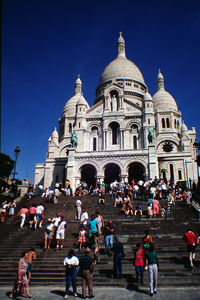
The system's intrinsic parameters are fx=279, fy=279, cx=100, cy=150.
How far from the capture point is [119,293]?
8.77 metres

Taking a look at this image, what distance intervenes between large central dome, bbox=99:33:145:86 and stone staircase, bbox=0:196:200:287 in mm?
37255

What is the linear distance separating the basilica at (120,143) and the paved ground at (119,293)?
73.6 feet

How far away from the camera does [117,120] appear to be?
128 feet

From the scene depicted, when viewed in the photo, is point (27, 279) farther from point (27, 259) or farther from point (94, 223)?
point (94, 223)

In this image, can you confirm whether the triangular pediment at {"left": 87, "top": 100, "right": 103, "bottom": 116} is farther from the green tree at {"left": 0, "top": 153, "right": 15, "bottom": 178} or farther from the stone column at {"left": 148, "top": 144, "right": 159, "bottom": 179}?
the green tree at {"left": 0, "top": 153, "right": 15, "bottom": 178}

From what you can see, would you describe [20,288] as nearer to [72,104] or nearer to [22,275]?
[22,275]

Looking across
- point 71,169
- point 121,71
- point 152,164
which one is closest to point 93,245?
point 152,164

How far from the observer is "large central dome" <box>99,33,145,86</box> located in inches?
2078

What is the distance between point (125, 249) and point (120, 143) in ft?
84.8

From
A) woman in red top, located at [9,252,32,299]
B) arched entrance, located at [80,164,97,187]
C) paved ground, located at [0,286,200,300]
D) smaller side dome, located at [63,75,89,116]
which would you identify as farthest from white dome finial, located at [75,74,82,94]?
paved ground, located at [0,286,200,300]

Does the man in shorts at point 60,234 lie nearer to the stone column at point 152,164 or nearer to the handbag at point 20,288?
the handbag at point 20,288

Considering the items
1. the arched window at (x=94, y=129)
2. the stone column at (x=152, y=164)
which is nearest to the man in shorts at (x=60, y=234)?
the stone column at (x=152, y=164)

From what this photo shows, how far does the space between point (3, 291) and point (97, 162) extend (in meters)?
23.9

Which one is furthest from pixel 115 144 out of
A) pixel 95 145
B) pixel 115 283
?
pixel 115 283
